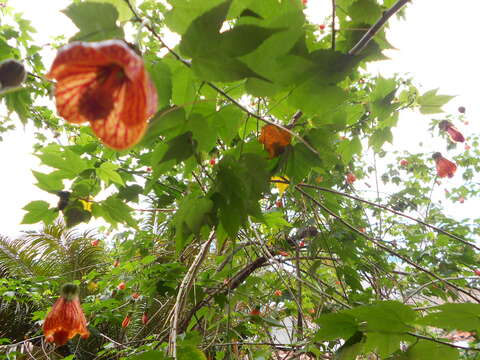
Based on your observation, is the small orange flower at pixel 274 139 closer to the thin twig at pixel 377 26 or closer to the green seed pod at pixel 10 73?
the thin twig at pixel 377 26

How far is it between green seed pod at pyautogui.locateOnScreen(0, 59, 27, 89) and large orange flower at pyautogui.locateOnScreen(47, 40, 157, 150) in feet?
0.49

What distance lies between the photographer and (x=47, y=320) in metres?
0.69

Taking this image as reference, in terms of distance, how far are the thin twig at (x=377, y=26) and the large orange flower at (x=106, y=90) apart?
0.29m

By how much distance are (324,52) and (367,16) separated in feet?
0.48

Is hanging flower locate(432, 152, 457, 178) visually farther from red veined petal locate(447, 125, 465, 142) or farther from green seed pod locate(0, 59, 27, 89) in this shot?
green seed pod locate(0, 59, 27, 89)

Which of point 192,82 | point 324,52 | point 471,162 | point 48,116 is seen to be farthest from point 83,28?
point 471,162

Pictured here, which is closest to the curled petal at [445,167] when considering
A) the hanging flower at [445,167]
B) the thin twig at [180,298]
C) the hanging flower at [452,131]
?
the hanging flower at [445,167]

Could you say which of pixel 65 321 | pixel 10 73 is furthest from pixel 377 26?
pixel 65 321

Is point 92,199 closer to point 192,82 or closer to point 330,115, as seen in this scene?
point 192,82

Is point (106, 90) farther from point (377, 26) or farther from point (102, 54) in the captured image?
point (377, 26)

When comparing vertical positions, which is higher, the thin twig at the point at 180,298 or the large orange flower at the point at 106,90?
the large orange flower at the point at 106,90

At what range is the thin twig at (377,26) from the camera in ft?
1.28

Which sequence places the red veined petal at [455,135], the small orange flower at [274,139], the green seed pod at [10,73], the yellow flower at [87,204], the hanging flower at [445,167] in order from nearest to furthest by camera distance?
the green seed pod at [10,73] → the small orange flower at [274,139] → the yellow flower at [87,204] → the red veined petal at [455,135] → the hanging flower at [445,167]

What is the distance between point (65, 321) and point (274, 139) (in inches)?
22.9
